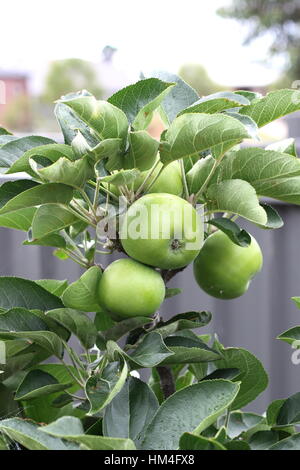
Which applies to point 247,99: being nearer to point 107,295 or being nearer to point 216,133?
point 216,133

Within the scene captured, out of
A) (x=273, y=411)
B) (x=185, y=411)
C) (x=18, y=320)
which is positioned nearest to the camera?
(x=185, y=411)

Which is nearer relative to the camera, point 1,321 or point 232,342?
point 1,321

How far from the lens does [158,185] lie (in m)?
0.73

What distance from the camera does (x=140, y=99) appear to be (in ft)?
2.34

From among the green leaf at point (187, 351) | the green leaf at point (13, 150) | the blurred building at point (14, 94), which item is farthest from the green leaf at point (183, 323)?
the blurred building at point (14, 94)

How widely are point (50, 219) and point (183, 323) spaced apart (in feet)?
0.59

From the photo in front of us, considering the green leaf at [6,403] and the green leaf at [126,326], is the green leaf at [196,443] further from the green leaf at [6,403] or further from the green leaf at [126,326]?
the green leaf at [6,403]

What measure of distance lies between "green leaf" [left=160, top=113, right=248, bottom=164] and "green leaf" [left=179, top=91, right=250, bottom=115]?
0.03 meters

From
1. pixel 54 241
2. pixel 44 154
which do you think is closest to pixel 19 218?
pixel 54 241

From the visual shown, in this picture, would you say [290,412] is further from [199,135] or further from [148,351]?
[199,135]

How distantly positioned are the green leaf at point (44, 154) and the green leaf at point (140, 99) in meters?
0.07

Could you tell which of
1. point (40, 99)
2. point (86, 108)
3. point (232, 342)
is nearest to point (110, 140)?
point (86, 108)
